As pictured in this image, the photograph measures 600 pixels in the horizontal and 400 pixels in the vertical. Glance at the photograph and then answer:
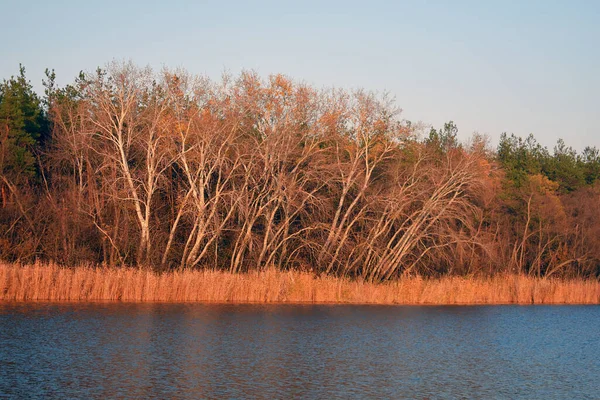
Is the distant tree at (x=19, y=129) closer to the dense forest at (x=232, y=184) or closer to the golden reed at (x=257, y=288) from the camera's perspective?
the dense forest at (x=232, y=184)

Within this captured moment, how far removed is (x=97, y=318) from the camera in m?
22.6

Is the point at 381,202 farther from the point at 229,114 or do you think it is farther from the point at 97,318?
the point at 97,318

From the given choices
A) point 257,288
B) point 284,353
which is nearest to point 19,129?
point 257,288

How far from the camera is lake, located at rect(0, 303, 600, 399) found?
14031 mm

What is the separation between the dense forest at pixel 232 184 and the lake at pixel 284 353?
26.5ft

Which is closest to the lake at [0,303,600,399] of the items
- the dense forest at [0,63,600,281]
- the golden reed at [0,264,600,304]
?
the golden reed at [0,264,600,304]

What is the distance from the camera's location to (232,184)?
35688mm

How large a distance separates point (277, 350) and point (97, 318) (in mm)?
7020

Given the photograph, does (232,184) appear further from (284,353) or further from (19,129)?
(284,353)

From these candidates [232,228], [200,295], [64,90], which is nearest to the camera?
[200,295]

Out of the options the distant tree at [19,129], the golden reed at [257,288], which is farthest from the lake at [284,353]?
the distant tree at [19,129]

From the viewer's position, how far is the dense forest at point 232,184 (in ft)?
110

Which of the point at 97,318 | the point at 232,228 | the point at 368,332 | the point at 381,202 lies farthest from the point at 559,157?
the point at 97,318

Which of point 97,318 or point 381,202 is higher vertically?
point 381,202
